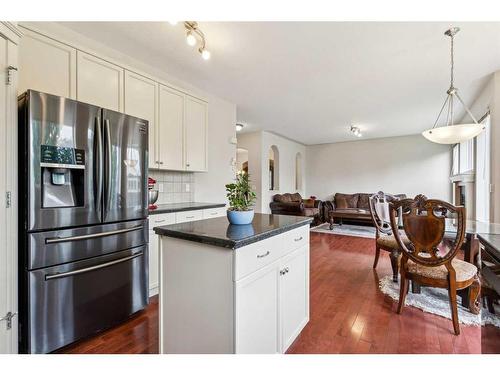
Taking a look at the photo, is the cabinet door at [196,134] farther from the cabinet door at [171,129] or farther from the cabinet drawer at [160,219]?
the cabinet drawer at [160,219]

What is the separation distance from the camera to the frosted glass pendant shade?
2127mm

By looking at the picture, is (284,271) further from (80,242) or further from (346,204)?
(346,204)

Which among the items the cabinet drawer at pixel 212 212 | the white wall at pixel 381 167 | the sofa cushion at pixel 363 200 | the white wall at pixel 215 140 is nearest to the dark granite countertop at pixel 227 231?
the cabinet drawer at pixel 212 212

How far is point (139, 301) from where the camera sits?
2.10 m

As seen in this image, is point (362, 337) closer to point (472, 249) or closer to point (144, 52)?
point (472, 249)

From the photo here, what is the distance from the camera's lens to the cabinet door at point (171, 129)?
2767mm

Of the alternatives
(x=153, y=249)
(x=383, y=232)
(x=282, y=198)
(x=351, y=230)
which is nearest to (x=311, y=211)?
(x=282, y=198)

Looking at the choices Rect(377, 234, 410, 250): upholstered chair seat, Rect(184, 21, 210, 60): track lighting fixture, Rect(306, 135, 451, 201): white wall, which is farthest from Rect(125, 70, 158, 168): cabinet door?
Rect(306, 135, 451, 201): white wall

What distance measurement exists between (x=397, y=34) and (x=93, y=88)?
2.78 meters

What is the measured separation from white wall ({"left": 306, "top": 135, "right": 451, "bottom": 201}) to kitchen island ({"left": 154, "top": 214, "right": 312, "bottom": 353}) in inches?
266

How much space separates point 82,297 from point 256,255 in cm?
136

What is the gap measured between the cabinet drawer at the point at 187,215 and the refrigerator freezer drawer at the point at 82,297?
0.56 m

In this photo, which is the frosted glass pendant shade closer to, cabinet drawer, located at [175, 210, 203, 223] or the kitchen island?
the kitchen island
